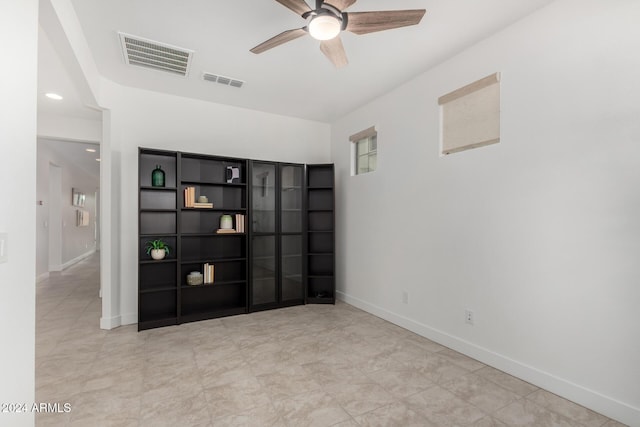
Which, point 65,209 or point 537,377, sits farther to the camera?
point 65,209

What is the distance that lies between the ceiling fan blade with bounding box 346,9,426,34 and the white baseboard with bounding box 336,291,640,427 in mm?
2688

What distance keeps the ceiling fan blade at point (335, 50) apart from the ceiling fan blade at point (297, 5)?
13.2 inches

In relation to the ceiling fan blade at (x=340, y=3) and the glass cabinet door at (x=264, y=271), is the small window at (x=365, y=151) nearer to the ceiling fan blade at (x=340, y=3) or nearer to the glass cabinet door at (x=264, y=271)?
the glass cabinet door at (x=264, y=271)

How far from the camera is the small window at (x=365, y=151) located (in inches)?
167

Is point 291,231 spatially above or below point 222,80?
below

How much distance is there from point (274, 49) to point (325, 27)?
3.53 ft

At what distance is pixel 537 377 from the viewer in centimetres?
235

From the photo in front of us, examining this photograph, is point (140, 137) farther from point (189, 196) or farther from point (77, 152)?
point (77, 152)

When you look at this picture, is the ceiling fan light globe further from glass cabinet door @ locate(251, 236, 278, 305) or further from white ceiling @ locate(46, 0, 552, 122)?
glass cabinet door @ locate(251, 236, 278, 305)

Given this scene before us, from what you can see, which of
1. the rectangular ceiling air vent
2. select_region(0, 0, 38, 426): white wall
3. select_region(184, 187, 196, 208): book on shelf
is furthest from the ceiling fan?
select_region(184, 187, 196, 208): book on shelf

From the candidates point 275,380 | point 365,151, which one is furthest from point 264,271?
point 365,151

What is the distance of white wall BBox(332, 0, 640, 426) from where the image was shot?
196cm

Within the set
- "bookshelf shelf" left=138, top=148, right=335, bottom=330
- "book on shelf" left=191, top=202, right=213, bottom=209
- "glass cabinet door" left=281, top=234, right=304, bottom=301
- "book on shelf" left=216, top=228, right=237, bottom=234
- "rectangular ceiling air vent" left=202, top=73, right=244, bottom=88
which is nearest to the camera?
"rectangular ceiling air vent" left=202, top=73, right=244, bottom=88

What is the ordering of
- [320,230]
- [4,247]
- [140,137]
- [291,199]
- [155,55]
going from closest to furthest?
[4,247]
[155,55]
[140,137]
[291,199]
[320,230]
